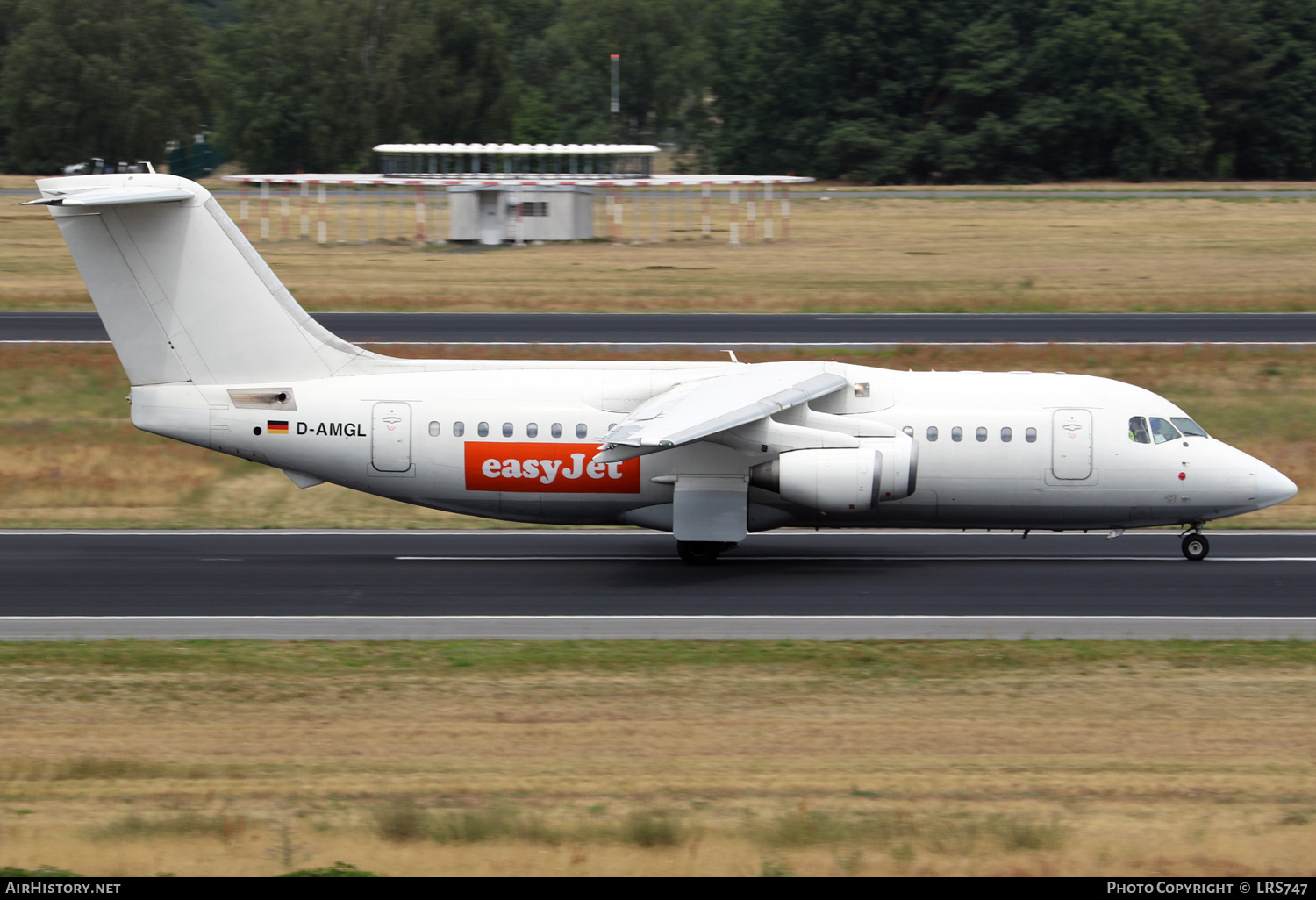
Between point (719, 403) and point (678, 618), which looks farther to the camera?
point (719, 403)

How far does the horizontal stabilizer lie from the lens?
21828mm

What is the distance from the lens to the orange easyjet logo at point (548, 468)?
75.5 ft

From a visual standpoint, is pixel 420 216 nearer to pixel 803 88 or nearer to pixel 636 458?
pixel 803 88

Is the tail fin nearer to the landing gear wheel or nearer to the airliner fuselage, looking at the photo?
the airliner fuselage

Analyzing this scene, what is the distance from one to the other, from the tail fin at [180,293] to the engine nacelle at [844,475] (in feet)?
25.4

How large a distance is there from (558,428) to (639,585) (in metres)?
2.96

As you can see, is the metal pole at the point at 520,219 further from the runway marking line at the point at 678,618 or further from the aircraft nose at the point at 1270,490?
the runway marking line at the point at 678,618

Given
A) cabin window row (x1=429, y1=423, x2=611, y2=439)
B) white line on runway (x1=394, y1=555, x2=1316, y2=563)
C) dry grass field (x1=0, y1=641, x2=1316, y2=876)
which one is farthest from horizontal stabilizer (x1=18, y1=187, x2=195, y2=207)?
dry grass field (x1=0, y1=641, x2=1316, y2=876)

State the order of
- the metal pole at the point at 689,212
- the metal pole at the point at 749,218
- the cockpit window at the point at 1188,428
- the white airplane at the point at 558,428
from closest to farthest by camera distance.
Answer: the white airplane at the point at 558,428, the cockpit window at the point at 1188,428, the metal pole at the point at 749,218, the metal pole at the point at 689,212

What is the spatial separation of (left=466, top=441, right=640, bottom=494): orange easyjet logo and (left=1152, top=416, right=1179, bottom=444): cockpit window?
8380 millimetres

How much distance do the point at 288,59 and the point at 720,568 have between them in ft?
282

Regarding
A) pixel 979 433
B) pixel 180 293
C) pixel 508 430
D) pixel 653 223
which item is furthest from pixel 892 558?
pixel 653 223

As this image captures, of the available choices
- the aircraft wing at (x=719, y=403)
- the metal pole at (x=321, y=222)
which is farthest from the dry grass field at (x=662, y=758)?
the metal pole at (x=321, y=222)

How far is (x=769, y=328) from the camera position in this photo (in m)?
41.8
